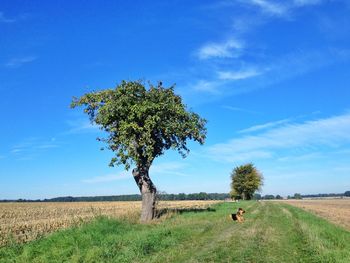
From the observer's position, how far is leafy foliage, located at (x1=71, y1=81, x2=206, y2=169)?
29.6 meters

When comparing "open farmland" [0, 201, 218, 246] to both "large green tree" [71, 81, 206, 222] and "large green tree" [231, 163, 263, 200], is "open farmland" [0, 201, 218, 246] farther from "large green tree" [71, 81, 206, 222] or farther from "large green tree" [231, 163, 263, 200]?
"large green tree" [231, 163, 263, 200]

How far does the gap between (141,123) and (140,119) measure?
1.21 feet

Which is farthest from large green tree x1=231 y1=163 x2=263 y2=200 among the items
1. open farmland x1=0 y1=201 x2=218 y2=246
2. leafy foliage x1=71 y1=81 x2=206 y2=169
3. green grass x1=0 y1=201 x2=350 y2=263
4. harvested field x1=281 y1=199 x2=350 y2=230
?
green grass x1=0 y1=201 x2=350 y2=263

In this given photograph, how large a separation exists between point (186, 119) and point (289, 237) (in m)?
15.5

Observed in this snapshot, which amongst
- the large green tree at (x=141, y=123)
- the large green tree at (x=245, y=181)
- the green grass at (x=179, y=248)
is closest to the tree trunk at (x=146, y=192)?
the large green tree at (x=141, y=123)

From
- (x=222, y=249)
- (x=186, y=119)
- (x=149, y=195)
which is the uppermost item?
(x=186, y=119)

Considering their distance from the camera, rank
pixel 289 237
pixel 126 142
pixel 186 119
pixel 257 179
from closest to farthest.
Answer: pixel 289 237 < pixel 126 142 < pixel 186 119 < pixel 257 179

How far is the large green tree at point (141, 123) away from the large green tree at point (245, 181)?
8153 cm

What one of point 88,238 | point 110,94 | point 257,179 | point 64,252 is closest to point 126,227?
point 88,238

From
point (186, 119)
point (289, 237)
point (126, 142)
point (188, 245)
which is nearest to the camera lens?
point (188, 245)

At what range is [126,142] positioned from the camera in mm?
29484

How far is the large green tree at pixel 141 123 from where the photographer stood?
2961cm

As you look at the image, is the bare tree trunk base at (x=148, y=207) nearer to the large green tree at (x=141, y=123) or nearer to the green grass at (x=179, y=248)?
the large green tree at (x=141, y=123)

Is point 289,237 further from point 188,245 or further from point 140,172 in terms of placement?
point 140,172
